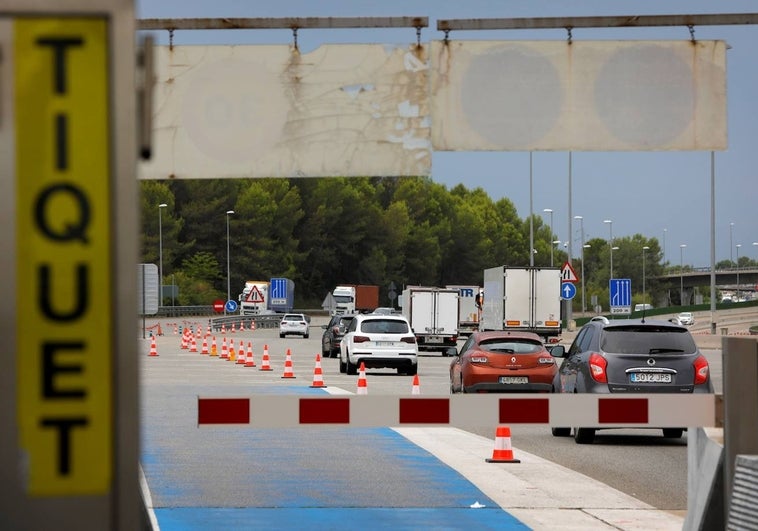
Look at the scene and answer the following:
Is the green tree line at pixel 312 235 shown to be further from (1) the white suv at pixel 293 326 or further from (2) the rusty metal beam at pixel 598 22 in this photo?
(2) the rusty metal beam at pixel 598 22

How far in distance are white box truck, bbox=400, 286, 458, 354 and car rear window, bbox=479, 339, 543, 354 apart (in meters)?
33.4

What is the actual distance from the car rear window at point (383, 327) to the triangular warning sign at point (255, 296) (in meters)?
76.9

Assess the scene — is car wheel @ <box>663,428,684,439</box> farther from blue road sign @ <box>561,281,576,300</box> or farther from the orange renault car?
blue road sign @ <box>561,281,576,300</box>

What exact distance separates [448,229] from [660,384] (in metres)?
169

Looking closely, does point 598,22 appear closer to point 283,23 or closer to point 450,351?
point 283,23

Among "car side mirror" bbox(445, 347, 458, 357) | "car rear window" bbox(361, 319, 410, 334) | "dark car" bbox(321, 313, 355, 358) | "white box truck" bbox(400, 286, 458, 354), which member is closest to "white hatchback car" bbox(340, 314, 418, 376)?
"car rear window" bbox(361, 319, 410, 334)

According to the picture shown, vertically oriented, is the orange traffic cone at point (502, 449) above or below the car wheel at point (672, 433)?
above

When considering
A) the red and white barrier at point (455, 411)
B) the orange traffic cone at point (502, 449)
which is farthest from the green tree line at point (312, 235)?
the red and white barrier at point (455, 411)

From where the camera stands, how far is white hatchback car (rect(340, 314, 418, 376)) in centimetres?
3912

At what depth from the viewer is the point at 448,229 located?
188 metres

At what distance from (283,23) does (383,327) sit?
27.8m

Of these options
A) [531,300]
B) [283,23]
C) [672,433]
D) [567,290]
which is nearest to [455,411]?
[283,23]

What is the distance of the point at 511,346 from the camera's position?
26.8m

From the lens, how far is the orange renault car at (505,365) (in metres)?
26.2
